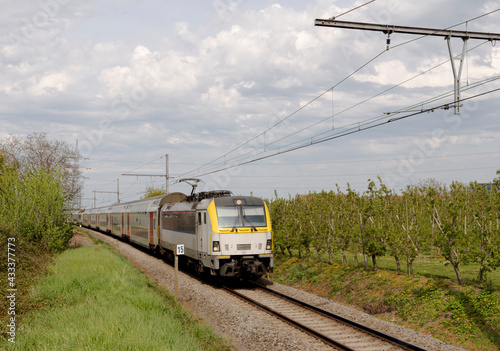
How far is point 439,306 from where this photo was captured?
42.1 feet

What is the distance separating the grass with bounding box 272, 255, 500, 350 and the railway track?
196 cm

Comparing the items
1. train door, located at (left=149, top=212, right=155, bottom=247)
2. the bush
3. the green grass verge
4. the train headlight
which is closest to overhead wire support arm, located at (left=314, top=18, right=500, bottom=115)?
the green grass verge

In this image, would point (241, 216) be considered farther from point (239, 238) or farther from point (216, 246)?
point (216, 246)

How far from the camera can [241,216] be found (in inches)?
705

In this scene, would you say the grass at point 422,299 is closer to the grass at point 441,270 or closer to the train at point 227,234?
the grass at point 441,270

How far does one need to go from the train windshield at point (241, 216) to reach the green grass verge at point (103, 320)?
385 centimetres

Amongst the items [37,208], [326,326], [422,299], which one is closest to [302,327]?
[326,326]

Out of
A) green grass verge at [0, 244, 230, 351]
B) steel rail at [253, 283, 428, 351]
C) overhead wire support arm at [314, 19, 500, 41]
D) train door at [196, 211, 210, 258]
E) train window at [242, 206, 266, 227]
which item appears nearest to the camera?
green grass verge at [0, 244, 230, 351]

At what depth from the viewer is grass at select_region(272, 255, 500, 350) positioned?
11.4 meters

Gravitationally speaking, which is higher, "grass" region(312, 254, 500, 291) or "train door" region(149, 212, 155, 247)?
"train door" region(149, 212, 155, 247)

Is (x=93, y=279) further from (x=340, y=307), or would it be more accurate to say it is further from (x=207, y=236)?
(x=340, y=307)

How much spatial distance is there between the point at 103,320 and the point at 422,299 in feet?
→ 31.6

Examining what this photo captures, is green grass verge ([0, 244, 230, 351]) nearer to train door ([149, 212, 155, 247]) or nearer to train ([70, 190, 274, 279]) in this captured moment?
train ([70, 190, 274, 279])

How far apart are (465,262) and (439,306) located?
5.51 ft
